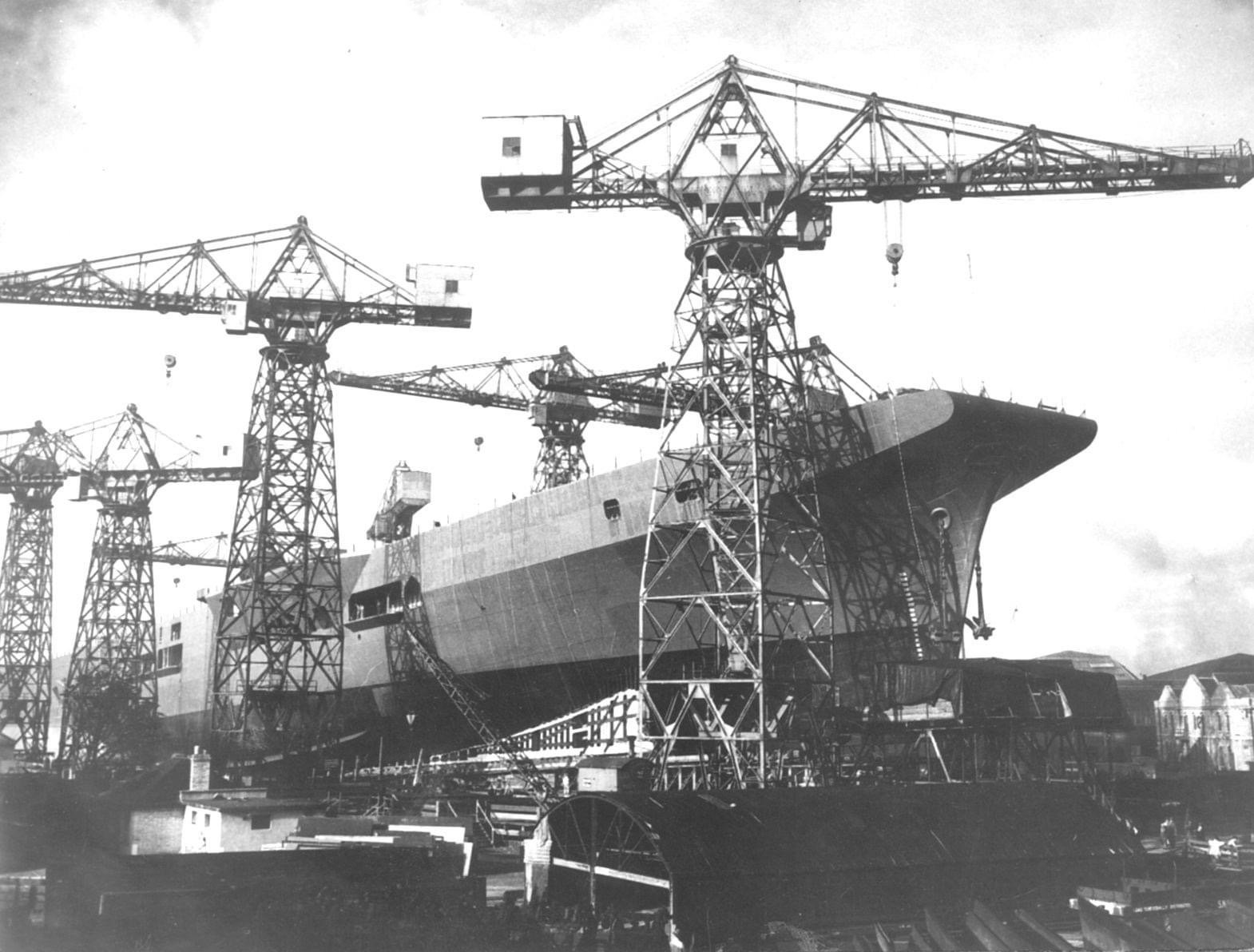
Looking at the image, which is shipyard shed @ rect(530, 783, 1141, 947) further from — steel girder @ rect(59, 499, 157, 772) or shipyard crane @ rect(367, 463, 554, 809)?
steel girder @ rect(59, 499, 157, 772)

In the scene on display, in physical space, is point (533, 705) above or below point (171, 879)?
above

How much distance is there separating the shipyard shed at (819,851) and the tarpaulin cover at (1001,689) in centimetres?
563

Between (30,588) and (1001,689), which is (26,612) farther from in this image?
(1001,689)

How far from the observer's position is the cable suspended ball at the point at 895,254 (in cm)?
2488

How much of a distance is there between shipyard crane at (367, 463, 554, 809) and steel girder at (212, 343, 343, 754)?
3.83 m

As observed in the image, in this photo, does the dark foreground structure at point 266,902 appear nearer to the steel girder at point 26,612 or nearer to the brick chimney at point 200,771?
the brick chimney at point 200,771

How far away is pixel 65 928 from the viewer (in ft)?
51.2

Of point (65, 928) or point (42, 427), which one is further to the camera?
point (42, 427)

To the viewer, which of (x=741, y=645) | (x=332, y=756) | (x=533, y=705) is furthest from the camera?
(x=332, y=756)

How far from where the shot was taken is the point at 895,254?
24.9 meters

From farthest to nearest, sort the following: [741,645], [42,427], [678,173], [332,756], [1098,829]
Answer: [42,427] < [332,756] < [678,173] < [741,645] < [1098,829]

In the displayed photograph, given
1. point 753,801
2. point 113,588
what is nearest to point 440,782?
point 753,801

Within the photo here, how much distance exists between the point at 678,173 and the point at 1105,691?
15.8m

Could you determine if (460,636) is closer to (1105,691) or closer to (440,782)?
(440,782)
